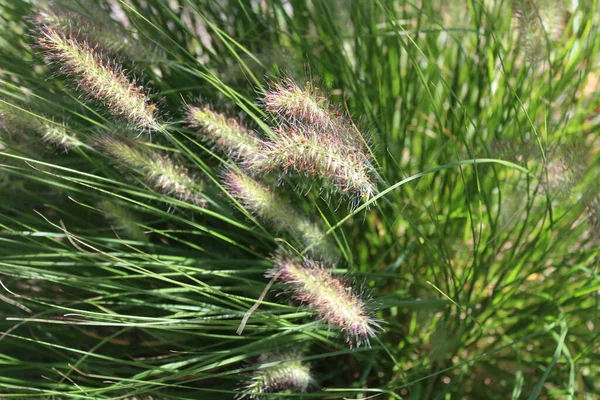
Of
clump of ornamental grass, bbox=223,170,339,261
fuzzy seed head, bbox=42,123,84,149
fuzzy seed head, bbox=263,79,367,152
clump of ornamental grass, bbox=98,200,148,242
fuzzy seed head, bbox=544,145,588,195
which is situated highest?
fuzzy seed head, bbox=263,79,367,152

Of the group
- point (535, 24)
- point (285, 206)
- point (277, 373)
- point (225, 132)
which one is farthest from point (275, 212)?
point (535, 24)

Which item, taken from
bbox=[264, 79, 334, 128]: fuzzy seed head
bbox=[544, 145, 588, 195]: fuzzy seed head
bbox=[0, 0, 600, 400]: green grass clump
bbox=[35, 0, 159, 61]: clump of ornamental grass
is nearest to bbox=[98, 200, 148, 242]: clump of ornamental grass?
bbox=[0, 0, 600, 400]: green grass clump

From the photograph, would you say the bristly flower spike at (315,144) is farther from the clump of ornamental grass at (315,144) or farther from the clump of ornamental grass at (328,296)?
the clump of ornamental grass at (328,296)

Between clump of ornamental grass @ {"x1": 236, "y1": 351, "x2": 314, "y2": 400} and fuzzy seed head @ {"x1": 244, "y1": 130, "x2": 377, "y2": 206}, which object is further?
clump of ornamental grass @ {"x1": 236, "y1": 351, "x2": 314, "y2": 400}

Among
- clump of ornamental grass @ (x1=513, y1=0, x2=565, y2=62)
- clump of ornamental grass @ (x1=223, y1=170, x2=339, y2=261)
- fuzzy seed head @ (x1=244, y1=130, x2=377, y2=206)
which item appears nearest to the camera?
fuzzy seed head @ (x1=244, y1=130, x2=377, y2=206)

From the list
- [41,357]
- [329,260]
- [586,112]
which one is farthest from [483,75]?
[41,357]

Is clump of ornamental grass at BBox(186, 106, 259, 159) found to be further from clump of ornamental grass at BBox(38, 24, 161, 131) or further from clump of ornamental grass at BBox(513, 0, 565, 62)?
clump of ornamental grass at BBox(513, 0, 565, 62)
